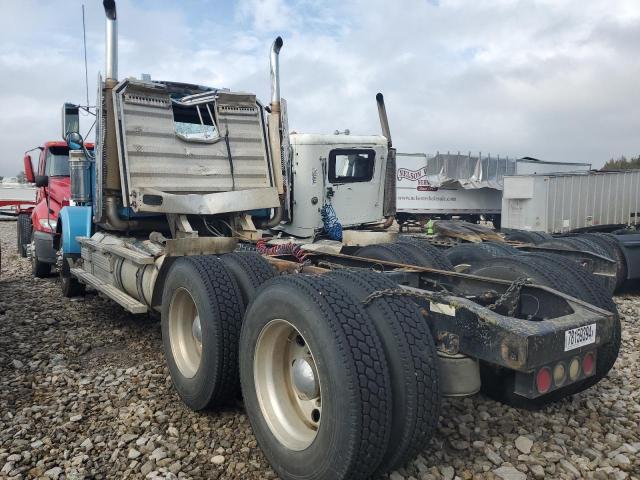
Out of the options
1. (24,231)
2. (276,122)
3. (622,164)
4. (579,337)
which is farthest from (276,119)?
(622,164)

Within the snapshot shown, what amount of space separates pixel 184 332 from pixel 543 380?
2556mm

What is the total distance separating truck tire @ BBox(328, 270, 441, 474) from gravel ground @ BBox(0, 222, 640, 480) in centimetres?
44

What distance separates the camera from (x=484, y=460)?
313 cm

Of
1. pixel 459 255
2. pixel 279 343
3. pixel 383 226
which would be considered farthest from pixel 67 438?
pixel 383 226

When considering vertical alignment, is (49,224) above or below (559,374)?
above

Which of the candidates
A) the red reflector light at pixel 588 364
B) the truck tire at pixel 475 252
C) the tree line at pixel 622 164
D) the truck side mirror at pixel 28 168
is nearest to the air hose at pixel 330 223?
the truck tire at pixel 475 252

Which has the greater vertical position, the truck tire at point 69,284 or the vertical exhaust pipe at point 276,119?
the vertical exhaust pipe at point 276,119

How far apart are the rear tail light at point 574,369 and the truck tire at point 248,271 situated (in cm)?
193

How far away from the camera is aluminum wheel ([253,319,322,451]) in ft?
9.49

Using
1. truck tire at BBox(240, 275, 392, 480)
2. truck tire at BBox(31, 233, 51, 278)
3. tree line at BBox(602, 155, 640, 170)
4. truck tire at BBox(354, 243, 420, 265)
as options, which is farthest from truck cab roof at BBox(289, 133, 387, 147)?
tree line at BBox(602, 155, 640, 170)

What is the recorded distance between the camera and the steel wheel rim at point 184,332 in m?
3.98

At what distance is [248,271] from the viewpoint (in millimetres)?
3812

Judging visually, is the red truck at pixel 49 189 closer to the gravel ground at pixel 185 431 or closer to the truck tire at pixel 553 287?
the gravel ground at pixel 185 431

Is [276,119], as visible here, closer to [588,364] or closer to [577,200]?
[588,364]
